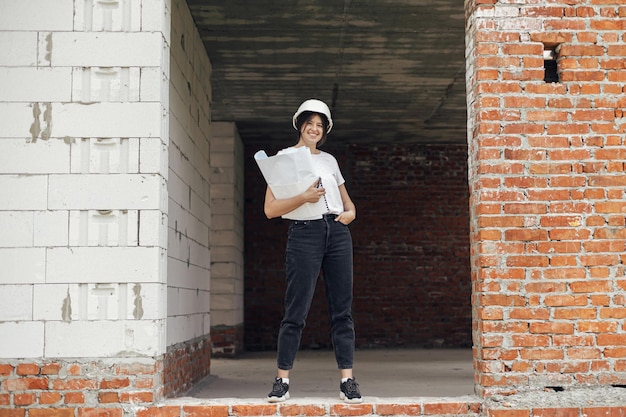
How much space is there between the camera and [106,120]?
452cm

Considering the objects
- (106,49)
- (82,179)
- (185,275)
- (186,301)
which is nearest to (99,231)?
(82,179)

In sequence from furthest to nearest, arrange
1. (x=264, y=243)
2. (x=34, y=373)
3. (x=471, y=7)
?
1. (x=264, y=243)
2. (x=471, y=7)
3. (x=34, y=373)

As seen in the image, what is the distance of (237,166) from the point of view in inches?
423

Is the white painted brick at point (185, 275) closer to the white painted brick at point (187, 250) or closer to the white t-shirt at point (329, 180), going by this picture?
the white painted brick at point (187, 250)

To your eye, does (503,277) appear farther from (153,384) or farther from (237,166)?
(237,166)

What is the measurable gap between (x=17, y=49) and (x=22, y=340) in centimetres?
162

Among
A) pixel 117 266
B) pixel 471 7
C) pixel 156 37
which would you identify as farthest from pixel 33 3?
pixel 471 7

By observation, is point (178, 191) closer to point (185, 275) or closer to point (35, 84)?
point (185, 275)

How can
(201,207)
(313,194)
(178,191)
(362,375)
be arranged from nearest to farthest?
(313,194), (178,191), (201,207), (362,375)

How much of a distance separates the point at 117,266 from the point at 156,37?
1.31m

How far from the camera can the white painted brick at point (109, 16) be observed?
15.0 feet

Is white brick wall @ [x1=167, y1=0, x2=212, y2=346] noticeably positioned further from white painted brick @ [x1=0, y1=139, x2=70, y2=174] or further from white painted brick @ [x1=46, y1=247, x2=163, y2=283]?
white painted brick @ [x1=0, y1=139, x2=70, y2=174]

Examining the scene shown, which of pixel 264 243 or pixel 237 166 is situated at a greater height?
pixel 237 166

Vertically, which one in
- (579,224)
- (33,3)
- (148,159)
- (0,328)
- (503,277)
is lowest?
(0,328)
